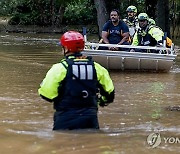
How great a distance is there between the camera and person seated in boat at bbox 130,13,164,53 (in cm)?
1392

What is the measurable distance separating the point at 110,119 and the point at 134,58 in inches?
246

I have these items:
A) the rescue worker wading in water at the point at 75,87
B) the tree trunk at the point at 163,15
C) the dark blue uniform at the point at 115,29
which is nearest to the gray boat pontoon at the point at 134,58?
the dark blue uniform at the point at 115,29

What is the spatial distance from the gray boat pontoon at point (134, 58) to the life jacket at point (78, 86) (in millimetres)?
7751

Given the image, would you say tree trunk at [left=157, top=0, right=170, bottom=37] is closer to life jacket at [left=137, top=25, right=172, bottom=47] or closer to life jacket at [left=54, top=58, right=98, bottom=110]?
life jacket at [left=137, top=25, right=172, bottom=47]

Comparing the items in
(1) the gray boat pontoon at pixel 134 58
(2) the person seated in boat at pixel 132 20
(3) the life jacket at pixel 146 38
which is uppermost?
(2) the person seated in boat at pixel 132 20

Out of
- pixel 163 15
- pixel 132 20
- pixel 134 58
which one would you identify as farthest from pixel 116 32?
pixel 163 15

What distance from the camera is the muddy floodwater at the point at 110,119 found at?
5.74 m

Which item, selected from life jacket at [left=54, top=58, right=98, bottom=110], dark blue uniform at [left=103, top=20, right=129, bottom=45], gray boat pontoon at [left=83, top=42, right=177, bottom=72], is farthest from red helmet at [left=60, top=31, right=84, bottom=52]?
dark blue uniform at [left=103, top=20, right=129, bottom=45]

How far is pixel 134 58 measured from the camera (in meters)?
13.9

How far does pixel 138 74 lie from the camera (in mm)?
13922

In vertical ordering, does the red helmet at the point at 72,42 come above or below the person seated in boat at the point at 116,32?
above

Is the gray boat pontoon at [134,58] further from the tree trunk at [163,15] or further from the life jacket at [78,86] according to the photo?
the tree trunk at [163,15]

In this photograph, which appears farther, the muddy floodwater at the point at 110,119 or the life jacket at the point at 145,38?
the life jacket at the point at 145,38

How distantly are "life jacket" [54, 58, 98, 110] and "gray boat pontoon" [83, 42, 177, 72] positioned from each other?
775 cm
